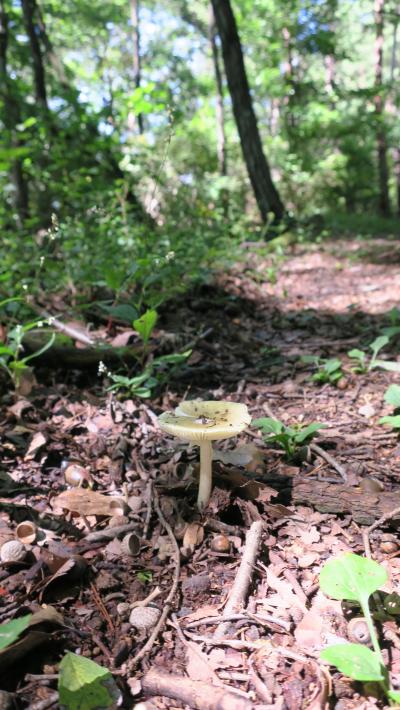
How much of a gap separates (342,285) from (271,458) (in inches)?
166

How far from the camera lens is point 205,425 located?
175cm

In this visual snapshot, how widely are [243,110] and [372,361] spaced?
6305 millimetres

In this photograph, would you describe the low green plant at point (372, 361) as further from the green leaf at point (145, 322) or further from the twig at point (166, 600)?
the twig at point (166, 600)

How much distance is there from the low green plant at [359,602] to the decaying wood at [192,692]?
0.85 ft

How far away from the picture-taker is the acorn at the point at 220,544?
1.78 meters

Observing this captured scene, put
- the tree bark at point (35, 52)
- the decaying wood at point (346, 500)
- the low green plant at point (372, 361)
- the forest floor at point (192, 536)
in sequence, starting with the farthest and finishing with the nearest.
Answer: the tree bark at point (35, 52)
the low green plant at point (372, 361)
the decaying wood at point (346, 500)
the forest floor at point (192, 536)

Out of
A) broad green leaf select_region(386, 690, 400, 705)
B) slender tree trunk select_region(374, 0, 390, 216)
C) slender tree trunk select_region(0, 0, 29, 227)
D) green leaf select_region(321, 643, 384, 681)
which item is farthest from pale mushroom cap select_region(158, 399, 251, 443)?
slender tree trunk select_region(374, 0, 390, 216)

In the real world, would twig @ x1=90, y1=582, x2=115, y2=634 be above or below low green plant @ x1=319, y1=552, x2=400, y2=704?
below

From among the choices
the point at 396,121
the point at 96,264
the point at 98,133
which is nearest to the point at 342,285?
the point at 96,264

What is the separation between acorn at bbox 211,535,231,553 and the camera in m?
1.78

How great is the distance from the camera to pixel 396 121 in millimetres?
14984

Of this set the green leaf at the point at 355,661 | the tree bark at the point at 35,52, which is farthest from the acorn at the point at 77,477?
the tree bark at the point at 35,52

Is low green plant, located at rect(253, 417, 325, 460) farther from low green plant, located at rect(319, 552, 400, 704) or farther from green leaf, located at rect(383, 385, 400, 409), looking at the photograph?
low green plant, located at rect(319, 552, 400, 704)

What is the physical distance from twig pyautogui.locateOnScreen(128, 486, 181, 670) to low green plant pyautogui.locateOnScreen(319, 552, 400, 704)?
500mm
